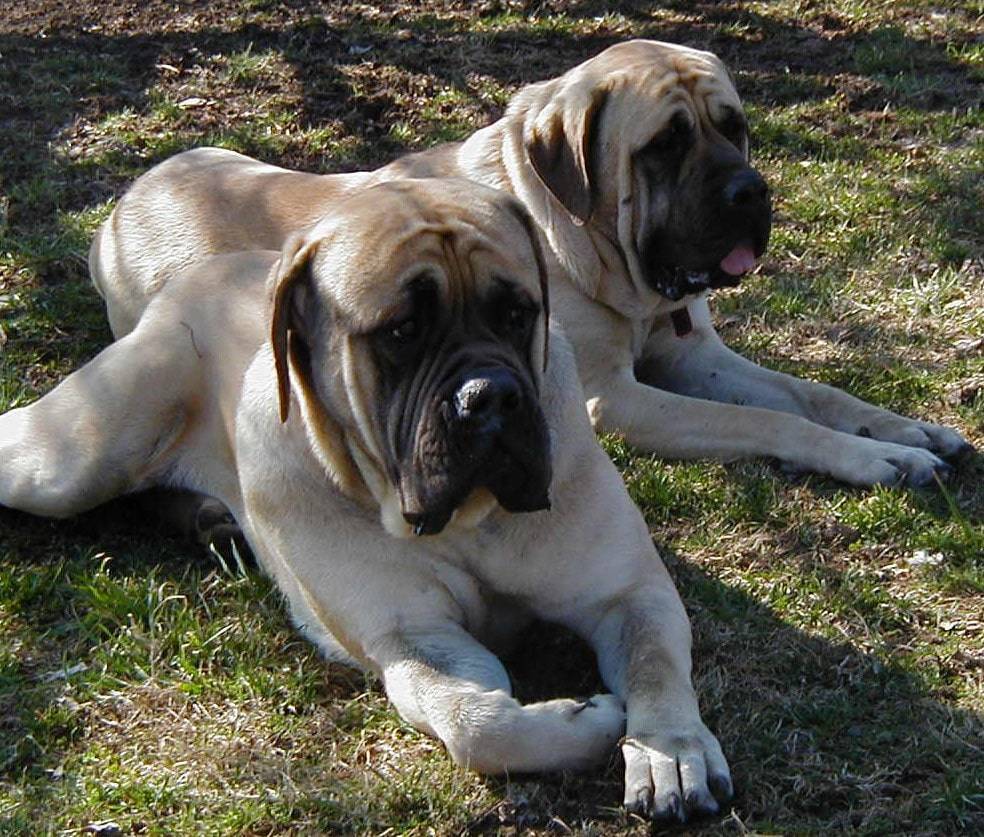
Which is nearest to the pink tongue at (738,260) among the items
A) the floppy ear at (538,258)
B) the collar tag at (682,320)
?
the collar tag at (682,320)

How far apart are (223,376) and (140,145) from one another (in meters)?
2.95

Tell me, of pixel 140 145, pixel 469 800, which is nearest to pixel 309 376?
pixel 469 800

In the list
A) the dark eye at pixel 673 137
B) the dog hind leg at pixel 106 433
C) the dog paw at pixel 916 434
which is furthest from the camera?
the dark eye at pixel 673 137

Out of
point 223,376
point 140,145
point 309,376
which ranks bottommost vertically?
point 140,145

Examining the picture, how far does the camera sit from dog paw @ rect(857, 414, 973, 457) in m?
4.36

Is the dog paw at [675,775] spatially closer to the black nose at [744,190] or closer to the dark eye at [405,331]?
the dark eye at [405,331]

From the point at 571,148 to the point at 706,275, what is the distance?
53cm

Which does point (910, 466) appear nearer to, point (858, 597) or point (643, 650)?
point (858, 597)

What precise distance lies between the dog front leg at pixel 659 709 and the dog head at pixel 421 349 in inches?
13.3

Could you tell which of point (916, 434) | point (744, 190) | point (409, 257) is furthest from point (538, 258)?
point (916, 434)

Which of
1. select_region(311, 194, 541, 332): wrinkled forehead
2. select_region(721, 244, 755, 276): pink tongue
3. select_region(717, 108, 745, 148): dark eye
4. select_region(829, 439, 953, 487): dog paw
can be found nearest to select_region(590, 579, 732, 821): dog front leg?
select_region(311, 194, 541, 332): wrinkled forehead

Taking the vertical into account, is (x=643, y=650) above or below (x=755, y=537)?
above

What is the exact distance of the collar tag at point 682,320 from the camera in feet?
16.0

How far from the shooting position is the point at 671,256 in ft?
15.1
